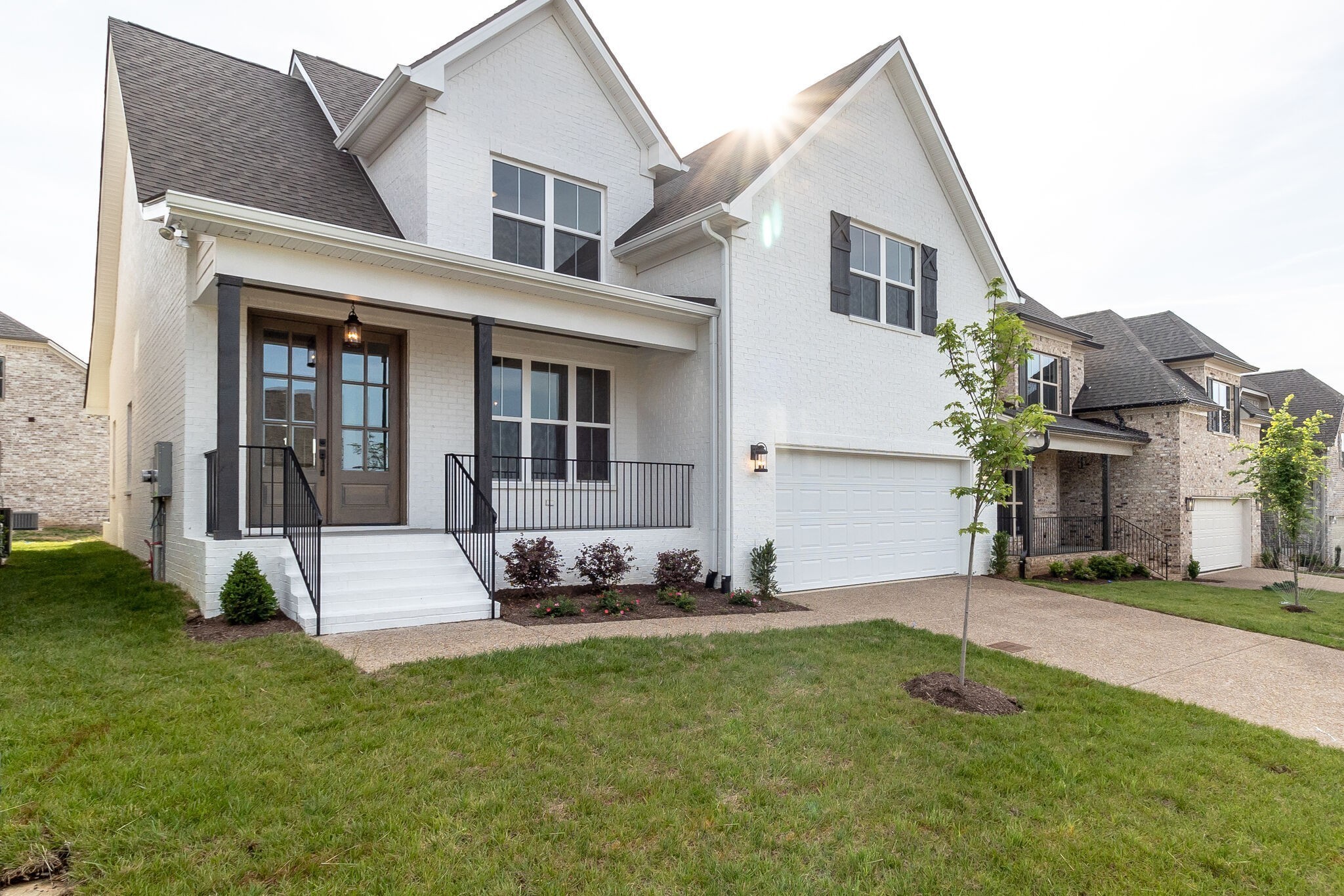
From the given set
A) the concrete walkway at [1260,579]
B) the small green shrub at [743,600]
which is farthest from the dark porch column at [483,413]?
the concrete walkway at [1260,579]

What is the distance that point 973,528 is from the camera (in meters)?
4.97

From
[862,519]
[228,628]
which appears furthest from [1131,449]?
[228,628]

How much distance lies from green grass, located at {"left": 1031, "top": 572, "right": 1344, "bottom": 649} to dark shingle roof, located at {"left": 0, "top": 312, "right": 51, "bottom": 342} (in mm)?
29993

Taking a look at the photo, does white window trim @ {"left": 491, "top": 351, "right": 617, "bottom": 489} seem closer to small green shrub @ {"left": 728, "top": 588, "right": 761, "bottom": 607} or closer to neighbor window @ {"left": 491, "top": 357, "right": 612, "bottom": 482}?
neighbor window @ {"left": 491, "top": 357, "right": 612, "bottom": 482}

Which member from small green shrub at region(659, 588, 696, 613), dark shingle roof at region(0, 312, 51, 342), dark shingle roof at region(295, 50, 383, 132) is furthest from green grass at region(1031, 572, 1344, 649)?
dark shingle roof at region(0, 312, 51, 342)

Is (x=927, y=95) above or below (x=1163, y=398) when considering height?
above

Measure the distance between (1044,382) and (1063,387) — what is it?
0.85 metres

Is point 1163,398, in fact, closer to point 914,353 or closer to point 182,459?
point 914,353

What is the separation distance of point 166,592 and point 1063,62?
12.9m

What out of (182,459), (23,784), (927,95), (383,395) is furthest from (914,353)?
(23,784)

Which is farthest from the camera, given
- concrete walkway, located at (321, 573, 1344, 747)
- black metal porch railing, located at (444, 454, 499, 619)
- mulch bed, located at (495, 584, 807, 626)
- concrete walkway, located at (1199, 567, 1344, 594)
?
concrete walkway, located at (1199, 567, 1344, 594)

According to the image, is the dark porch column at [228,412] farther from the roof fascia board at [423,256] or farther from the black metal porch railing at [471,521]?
the black metal porch railing at [471,521]

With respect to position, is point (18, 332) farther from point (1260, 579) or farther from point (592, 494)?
point (1260, 579)

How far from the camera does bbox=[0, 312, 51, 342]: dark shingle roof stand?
74.6 ft
